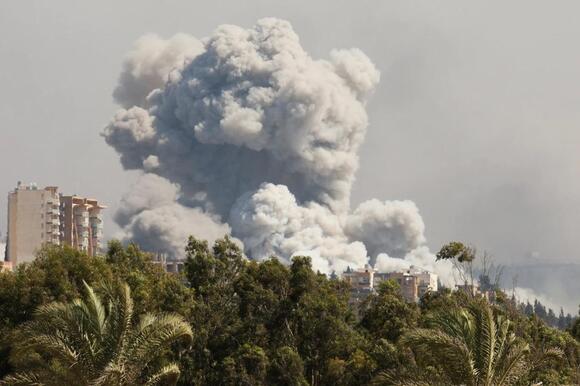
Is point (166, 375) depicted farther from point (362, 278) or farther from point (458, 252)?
point (362, 278)

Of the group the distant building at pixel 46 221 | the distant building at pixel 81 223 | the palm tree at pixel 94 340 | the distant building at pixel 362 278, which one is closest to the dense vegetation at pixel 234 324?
the palm tree at pixel 94 340

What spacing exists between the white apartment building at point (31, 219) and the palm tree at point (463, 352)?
82851 millimetres

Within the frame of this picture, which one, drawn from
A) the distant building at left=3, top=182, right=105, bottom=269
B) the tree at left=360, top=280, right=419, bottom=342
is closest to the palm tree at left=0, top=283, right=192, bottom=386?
the tree at left=360, top=280, right=419, bottom=342

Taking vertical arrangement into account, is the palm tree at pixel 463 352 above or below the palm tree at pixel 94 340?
below

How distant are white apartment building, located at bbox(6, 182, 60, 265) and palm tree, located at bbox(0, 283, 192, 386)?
80.8 m

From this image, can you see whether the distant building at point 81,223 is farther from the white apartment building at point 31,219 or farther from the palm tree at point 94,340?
the palm tree at point 94,340

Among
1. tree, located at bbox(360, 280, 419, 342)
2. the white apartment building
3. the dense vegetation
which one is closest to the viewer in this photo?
the dense vegetation

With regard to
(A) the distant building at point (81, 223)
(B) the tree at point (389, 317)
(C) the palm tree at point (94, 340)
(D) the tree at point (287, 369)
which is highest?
(A) the distant building at point (81, 223)

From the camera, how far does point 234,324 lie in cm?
3756

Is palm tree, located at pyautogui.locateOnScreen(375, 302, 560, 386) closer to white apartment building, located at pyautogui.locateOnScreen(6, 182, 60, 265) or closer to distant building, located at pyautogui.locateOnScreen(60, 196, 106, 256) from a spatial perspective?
white apartment building, located at pyautogui.locateOnScreen(6, 182, 60, 265)

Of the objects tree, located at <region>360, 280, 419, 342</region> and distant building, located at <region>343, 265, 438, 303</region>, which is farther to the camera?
distant building, located at <region>343, 265, 438, 303</region>

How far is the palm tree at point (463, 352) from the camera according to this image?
20469mm

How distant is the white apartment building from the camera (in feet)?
337

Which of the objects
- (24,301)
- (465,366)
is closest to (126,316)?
(465,366)
